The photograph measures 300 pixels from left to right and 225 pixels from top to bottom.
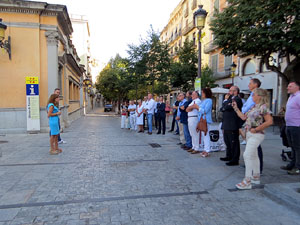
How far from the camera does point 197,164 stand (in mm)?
5539

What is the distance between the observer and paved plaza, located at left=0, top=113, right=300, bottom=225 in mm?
2982

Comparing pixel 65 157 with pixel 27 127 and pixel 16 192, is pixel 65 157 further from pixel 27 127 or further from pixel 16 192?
pixel 27 127

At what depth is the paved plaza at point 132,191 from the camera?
9.78 feet

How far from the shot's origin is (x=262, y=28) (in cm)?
1130

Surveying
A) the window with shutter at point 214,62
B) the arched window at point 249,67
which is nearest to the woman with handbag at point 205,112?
the arched window at point 249,67

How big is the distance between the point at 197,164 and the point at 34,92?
8.38 m

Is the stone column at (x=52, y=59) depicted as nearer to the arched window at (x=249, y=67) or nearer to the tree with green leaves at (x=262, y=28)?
the tree with green leaves at (x=262, y=28)

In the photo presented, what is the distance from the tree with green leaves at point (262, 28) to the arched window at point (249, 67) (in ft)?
19.7

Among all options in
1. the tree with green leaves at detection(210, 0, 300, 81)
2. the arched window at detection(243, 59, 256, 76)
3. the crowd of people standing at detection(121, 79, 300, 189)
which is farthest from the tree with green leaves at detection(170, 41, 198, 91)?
the crowd of people standing at detection(121, 79, 300, 189)

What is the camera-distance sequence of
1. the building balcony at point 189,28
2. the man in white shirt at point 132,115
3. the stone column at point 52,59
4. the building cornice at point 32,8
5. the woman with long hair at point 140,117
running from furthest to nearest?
the building balcony at point 189,28
the man in white shirt at point 132,115
the woman with long hair at point 140,117
the stone column at point 52,59
the building cornice at point 32,8

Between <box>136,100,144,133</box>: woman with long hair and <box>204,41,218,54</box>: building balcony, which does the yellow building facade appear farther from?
<box>136,100,144,133</box>: woman with long hair

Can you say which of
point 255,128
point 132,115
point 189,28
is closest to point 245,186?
point 255,128

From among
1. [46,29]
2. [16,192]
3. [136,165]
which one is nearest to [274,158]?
[136,165]

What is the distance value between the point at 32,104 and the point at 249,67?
695 inches
